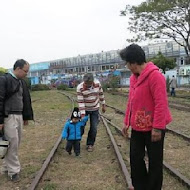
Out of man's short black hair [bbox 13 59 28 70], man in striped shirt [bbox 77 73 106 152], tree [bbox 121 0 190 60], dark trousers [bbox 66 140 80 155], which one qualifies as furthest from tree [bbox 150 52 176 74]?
man's short black hair [bbox 13 59 28 70]

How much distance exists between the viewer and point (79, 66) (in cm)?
6975

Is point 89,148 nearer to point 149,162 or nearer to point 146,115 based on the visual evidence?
point 149,162

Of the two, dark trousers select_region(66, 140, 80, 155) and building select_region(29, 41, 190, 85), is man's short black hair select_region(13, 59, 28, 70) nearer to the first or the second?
dark trousers select_region(66, 140, 80, 155)

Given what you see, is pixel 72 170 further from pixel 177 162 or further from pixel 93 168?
pixel 177 162

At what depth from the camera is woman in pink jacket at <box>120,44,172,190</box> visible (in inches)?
145

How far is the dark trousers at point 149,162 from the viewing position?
386 cm

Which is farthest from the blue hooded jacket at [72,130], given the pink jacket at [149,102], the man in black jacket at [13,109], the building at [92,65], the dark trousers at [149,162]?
the building at [92,65]

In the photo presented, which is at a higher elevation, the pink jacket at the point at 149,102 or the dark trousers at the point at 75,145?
the pink jacket at the point at 149,102

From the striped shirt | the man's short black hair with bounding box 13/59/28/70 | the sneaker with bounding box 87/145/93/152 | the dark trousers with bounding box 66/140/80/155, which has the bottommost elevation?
the sneaker with bounding box 87/145/93/152

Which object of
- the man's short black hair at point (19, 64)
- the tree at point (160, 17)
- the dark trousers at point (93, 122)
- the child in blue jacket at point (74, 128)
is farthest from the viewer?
the tree at point (160, 17)

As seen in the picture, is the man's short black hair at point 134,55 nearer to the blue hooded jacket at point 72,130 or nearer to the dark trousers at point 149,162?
the dark trousers at point 149,162

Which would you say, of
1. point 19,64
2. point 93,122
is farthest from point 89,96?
point 19,64

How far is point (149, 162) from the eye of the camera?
154 inches

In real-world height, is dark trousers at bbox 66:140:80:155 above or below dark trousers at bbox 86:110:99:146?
below
